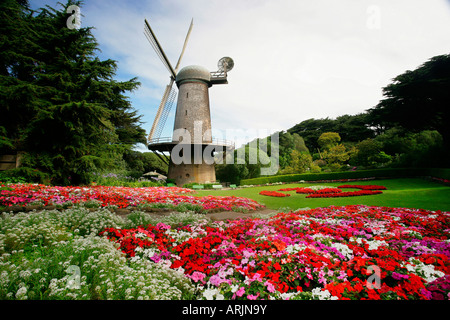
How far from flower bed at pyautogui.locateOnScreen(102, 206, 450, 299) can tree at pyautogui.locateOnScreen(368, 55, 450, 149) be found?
18589mm

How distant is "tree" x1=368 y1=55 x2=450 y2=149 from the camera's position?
1700 cm

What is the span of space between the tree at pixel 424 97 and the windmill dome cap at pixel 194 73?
2004cm

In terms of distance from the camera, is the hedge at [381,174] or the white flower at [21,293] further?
the hedge at [381,174]

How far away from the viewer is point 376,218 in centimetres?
571

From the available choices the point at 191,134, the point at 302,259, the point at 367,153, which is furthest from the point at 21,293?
the point at 367,153

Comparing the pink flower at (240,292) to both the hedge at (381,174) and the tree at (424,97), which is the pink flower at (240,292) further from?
the tree at (424,97)

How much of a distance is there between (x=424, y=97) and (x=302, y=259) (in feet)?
75.6

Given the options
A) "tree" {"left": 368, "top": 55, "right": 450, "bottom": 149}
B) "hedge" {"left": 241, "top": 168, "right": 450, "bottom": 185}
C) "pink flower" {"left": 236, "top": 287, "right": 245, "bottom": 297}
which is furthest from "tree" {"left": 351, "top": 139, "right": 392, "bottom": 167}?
"pink flower" {"left": 236, "top": 287, "right": 245, "bottom": 297}

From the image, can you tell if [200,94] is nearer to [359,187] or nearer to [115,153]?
[115,153]

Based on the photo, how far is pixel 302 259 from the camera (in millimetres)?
2979

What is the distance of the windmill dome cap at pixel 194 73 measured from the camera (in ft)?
83.5

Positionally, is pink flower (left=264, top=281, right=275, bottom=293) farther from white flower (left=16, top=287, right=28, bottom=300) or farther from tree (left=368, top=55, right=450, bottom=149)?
tree (left=368, top=55, right=450, bottom=149)

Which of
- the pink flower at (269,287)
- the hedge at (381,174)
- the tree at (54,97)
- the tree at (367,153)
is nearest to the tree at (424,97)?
the hedge at (381,174)
